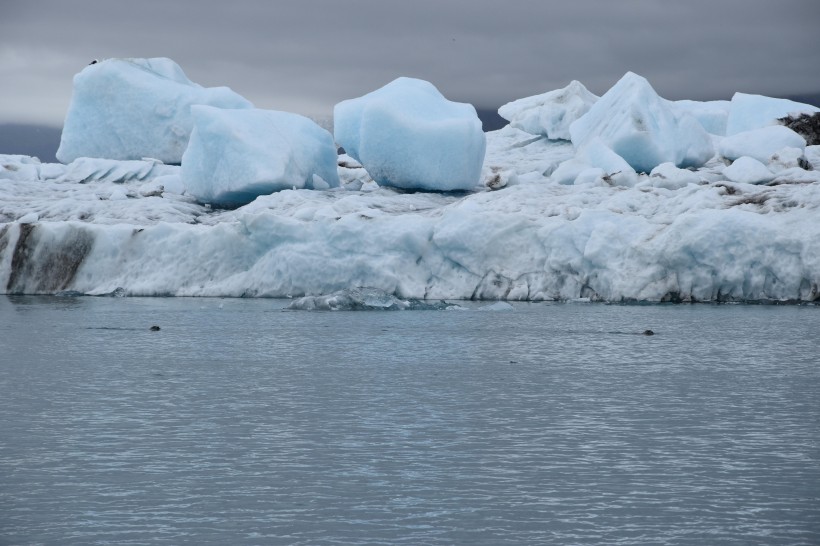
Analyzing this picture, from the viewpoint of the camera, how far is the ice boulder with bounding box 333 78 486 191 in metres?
24.9

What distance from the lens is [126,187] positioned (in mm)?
29078

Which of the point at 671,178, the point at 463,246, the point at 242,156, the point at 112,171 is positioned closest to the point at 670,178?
the point at 671,178

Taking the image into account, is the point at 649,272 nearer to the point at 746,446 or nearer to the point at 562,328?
the point at 562,328

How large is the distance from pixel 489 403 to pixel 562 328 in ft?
22.4

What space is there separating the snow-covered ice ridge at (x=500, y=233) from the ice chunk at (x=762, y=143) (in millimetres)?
36

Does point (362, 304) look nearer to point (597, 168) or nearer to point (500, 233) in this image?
point (500, 233)

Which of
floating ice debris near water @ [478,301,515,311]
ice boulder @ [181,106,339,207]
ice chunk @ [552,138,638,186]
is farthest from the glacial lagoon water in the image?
ice boulder @ [181,106,339,207]

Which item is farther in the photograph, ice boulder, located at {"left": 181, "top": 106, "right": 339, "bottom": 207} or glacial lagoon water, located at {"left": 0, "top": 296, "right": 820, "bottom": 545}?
ice boulder, located at {"left": 181, "top": 106, "right": 339, "bottom": 207}

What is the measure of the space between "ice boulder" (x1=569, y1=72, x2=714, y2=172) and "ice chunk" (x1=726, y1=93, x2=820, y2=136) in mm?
4455

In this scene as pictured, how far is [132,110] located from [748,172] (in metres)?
17.6

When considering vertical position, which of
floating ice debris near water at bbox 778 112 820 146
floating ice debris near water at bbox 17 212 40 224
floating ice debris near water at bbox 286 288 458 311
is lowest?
floating ice debris near water at bbox 286 288 458 311

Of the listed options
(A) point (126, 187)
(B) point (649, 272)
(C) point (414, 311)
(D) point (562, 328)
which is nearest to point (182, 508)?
(D) point (562, 328)

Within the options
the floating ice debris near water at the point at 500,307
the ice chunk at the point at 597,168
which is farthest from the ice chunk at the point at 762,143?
the floating ice debris near water at the point at 500,307

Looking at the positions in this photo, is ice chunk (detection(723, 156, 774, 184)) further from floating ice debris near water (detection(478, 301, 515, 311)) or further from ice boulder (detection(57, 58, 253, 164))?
ice boulder (detection(57, 58, 253, 164))
